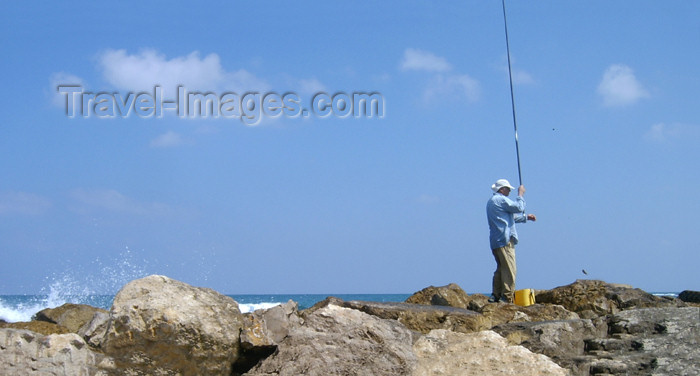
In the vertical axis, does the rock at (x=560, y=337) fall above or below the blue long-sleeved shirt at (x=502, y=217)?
below

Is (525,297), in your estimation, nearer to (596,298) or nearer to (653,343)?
(596,298)

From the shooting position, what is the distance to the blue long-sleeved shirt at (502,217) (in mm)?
10148

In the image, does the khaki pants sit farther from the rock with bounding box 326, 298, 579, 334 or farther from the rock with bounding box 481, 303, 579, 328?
the rock with bounding box 326, 298, 579, 334

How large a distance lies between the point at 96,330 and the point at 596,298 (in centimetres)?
676

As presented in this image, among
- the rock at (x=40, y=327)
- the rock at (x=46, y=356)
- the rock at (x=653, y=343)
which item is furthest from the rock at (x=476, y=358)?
the rock at (x=40, y=327)

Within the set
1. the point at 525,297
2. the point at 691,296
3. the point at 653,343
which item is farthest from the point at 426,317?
the point at 691,296

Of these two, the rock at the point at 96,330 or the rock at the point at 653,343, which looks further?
the rock at the point at 653,343

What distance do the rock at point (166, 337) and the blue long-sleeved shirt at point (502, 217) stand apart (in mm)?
6380

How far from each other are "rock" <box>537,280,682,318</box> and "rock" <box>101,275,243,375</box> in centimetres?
553

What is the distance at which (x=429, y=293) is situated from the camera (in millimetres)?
9859

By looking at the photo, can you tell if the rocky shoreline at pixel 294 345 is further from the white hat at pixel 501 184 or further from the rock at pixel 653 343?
the white hat at pixel 501 184

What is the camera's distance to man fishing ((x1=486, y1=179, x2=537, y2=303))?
33.3ft

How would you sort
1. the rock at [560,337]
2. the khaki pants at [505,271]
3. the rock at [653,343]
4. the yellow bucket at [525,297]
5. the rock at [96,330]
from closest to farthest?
the rock at [96,330] → the rock at [653,343] → the rock at [560,337] → the yellow bucket at [525,297] → the khaki pants at [505,271]

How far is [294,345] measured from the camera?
14.6 feet
